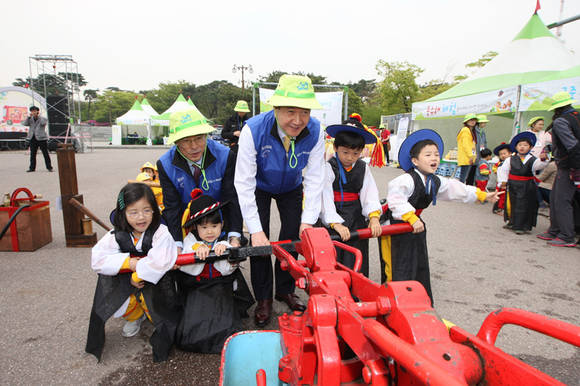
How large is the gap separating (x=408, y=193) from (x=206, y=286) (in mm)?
1804

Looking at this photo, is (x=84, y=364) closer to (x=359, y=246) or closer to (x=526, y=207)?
(x=359, y=246)

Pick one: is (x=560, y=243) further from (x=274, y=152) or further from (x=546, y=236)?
(x=274, y=152)

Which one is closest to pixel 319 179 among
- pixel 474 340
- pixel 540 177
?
pixel 474 340

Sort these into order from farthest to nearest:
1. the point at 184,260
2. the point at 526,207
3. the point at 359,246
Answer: the point at 526,207 < the point at 359,246 < the point at 184,260

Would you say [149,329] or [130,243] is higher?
[130,243]

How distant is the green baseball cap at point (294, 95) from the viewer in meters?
2.26

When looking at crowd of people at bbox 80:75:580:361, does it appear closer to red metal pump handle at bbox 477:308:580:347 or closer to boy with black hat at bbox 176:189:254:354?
boy with black hat at bbox 176:189:254:354

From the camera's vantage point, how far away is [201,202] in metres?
2.53

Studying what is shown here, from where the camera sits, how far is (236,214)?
9.12 feet

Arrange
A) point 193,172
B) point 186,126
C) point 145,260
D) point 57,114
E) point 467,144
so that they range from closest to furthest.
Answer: point 145,260, point 186,126, point 193,172, point 467,144, point 57,114

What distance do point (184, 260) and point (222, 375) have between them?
2.54 ft

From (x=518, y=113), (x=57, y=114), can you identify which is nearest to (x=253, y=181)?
(x=518, y=113)

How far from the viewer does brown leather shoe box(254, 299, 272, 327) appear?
9.03 feet

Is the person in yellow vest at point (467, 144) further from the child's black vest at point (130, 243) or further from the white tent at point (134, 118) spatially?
the white tent at point (134, 118)
